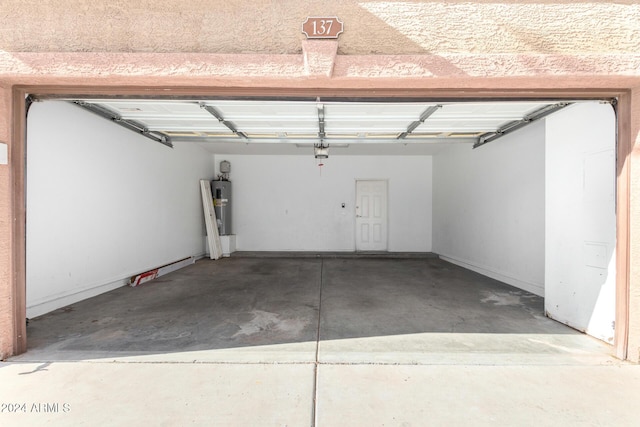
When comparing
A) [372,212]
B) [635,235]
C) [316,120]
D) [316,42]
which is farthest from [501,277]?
[316,42]

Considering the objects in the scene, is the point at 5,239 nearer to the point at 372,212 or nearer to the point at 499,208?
the point at 499,208

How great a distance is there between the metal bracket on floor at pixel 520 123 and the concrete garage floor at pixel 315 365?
7.71ft

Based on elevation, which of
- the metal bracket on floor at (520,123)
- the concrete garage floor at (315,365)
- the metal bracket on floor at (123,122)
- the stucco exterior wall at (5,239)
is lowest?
the concrete garage floor at (315,365)

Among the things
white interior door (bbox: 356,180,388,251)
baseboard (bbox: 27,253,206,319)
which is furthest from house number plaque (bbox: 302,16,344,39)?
white interior door (bbox: 356,180,388,251)

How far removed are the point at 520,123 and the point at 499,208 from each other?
5.49ft

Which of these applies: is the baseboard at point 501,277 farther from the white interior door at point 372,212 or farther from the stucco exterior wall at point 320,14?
the stucco exterior wall at point 320,14

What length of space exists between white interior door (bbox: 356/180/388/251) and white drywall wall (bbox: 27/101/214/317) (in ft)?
15.7

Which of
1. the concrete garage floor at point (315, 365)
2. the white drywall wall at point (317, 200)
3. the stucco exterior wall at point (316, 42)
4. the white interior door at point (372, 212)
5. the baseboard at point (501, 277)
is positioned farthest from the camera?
the white interior door at point (372, 212)

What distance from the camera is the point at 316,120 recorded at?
3863 millimetres

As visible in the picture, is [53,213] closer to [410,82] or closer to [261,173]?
[410,82]

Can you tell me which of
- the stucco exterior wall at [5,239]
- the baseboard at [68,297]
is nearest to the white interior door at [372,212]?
the baseboard at [68,297]

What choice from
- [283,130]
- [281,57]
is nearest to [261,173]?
[283,130]

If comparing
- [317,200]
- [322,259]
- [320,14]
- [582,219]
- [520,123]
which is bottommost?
[322,259]

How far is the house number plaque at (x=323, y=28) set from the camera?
209 cm
